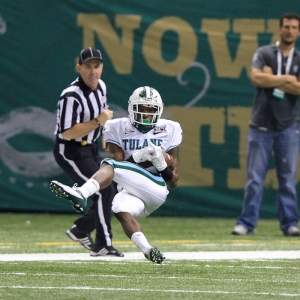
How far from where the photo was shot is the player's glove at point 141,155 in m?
6.10

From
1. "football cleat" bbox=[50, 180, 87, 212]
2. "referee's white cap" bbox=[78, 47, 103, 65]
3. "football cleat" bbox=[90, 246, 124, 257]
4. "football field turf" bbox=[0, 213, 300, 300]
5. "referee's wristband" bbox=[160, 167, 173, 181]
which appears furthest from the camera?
"referee's white cap" bbox=[78, 47, 103, 65]

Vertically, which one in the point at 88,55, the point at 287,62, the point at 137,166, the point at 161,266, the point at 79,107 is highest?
the point at 88,55

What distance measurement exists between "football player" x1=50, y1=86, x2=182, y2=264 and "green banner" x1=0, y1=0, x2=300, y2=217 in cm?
416

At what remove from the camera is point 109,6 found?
35.0 ft

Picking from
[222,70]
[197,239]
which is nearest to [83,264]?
[197,239]

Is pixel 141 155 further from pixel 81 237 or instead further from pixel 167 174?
pixel 81 237

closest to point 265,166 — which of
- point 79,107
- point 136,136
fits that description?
point 79,107

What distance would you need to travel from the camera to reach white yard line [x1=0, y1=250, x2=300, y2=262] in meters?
6.69

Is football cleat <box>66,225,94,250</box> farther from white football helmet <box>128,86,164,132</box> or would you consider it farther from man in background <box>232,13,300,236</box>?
man in background <box>232,13,300,236</box>

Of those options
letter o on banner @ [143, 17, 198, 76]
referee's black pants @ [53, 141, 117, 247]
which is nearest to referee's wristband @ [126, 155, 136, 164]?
referee's black pants @ [53, 141, 117, 247]

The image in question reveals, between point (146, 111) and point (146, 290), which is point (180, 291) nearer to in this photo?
point (146, 290)

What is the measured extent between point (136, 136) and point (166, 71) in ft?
14.1

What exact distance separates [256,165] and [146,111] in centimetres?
282

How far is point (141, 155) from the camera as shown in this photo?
6145 millimetres
